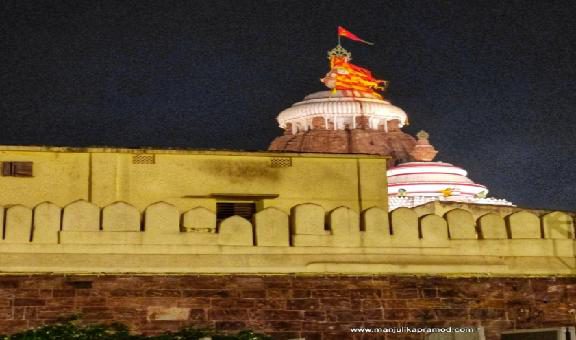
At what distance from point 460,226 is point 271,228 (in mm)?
2492

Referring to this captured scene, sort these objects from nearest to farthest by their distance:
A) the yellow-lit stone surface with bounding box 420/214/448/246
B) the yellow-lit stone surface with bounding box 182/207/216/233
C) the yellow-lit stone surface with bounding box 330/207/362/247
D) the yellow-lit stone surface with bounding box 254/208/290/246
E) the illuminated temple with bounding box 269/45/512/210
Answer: the yellow-lit stone surface with bounding box 182/207/216/233 → the yellow-lit stone surface with bounding box 254/208/290/246 → the yellow-lit stone surface with bounding box 330/207/362/247 → the yellow-lit stone surface with bounding box 420/214/448/246 → the illuminated temple with bounding box 269/45/512/210

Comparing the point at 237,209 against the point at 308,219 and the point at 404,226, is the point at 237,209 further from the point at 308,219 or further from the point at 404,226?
the point at 404,226

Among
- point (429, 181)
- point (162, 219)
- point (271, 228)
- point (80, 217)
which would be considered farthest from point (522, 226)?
point (429, 181)

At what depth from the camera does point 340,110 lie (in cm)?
7488

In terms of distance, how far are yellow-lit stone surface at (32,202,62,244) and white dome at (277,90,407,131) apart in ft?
201

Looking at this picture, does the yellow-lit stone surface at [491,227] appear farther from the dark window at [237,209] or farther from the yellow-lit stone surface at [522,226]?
the dark window at [237,209]

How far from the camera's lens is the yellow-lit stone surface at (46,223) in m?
13.5

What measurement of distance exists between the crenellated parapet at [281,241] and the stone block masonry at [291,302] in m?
0.15

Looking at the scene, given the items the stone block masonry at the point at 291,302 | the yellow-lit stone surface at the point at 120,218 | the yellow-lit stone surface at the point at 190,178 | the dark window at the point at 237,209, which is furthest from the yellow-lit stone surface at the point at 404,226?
the dark window at the point at 237,209

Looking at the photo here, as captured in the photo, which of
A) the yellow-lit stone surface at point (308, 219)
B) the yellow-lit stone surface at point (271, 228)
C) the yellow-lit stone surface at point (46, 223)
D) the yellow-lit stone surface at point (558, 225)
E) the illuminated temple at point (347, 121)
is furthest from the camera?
the illuminated temple at point (347, 121)

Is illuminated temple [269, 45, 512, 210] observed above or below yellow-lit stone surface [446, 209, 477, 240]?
above

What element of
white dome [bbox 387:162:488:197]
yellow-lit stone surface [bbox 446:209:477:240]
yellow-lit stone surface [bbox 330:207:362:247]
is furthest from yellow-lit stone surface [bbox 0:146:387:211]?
white dome [bbox 387:162:488:197]

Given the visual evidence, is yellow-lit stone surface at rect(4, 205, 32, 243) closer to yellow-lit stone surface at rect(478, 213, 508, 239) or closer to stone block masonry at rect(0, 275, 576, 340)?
stone block masonry at rect(0, 275, 576, 340)

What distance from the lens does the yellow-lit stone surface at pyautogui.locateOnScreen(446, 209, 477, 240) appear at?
48.5ft
